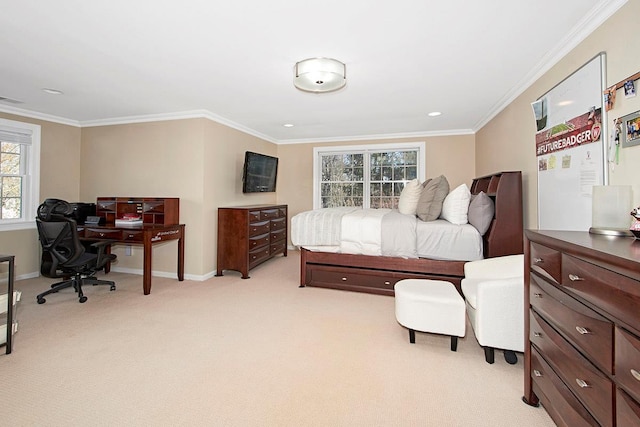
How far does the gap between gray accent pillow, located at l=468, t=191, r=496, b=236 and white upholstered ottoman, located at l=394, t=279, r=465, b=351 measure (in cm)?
108

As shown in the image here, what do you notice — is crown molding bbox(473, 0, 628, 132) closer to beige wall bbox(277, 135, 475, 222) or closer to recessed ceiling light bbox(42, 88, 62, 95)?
beige wall bbox(277, 135, 475, 222)

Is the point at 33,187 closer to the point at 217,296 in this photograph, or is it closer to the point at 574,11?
the point at 217,296

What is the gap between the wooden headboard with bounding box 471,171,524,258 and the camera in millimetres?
3012

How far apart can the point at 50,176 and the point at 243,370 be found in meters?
A: 4.65

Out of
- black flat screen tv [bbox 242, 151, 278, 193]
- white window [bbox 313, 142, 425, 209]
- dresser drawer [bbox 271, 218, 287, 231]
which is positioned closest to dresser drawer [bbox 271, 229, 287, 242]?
dresser drawer [bbox 271, 218, 287, 231]

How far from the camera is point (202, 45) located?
7.80 feet

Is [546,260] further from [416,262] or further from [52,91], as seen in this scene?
[52,91]

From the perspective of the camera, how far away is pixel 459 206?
333 centimetres

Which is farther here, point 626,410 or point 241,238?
point 241,238

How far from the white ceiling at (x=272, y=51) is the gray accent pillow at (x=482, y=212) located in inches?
48.4

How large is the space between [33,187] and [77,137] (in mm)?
1026

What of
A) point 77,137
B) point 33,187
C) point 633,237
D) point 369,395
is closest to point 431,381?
point 369,395

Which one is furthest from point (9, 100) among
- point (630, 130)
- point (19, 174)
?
point (630, 130)

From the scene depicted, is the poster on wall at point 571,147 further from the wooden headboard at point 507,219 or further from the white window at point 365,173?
the white window at point 365,173
